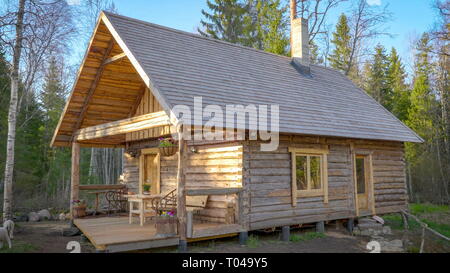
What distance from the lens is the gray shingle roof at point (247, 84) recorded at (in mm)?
9516

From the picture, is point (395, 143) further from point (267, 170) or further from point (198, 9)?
point (198, 9)

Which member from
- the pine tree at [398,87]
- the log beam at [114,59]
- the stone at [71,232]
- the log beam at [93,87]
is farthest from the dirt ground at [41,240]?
the pine tree at [398,87]

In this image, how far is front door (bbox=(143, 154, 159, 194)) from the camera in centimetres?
1291

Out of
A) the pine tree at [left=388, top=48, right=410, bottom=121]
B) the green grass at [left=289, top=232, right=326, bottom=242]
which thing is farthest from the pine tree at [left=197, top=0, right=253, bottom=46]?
the green grass at [left=289, top=232, right=326, bottom=242]

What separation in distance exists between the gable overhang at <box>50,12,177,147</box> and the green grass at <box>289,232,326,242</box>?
5.88 meters

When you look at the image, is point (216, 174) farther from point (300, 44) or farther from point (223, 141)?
point (300, 44)

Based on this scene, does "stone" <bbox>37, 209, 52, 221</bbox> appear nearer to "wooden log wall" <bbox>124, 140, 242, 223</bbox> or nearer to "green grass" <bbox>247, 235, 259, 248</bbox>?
"wooden log wall" <bbox>124, 140, 242, 223</bbox>

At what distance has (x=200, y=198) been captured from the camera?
1045cm

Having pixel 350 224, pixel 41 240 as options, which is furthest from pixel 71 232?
pixel 350 224

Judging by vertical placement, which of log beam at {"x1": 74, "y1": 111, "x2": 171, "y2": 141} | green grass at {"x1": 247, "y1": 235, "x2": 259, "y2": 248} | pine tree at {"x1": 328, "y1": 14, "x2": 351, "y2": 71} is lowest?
green grass at {"x1": 247, "y1": 235, "x2": 259, "y2": 248}

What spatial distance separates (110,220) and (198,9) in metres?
20.5

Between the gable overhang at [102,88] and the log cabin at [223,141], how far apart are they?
34 millimetres
